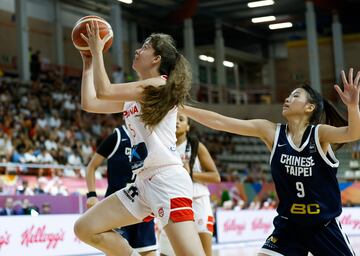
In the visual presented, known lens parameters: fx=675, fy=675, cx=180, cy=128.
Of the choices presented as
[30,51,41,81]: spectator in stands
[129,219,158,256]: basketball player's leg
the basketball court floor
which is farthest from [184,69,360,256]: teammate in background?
[30,51,41,81]: spectator in stands

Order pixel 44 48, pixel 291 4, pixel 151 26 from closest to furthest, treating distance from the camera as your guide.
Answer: pixel 44 48 → pixel 291 4 → pixel 151 26

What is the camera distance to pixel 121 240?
14.8 ft

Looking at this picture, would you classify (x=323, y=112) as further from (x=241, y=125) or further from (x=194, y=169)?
(x=194, y=169)

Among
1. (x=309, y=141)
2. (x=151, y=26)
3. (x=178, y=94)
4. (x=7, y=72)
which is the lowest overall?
(x=309, y=141)

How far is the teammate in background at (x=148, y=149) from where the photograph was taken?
4230 millimetres

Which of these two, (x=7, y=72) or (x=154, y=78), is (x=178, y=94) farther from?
(x=7, y=72)

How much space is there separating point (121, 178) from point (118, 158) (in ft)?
0.63

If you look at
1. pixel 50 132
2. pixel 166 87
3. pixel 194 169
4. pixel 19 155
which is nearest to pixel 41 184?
pixel 19 155

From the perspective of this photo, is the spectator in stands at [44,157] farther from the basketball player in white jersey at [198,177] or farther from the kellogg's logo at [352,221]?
the basketball player in white jersey at [198,177]

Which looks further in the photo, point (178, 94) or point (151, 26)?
point (151, 26)

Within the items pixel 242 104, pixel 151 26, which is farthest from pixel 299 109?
pixel 151 26

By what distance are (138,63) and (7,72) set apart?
1978 cm

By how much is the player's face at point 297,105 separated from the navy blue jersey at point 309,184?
0.24m

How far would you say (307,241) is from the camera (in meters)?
4.55
